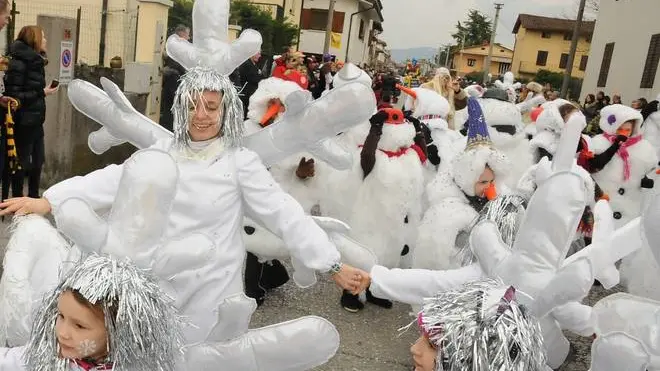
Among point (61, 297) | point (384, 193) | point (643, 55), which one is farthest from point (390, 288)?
point (643, 55)

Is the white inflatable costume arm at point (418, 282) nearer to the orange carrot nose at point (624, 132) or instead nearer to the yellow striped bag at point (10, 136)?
the yellow striped bag at point (10, 136)

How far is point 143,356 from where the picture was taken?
1522 millimetres

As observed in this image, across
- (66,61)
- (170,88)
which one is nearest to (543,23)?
(170,88)

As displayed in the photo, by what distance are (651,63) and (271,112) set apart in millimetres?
13469

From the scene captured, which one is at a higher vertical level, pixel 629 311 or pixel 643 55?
pixel 643 55

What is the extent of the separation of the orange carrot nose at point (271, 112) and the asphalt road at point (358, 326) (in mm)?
1279

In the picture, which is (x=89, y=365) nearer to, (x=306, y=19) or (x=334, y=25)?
(x=306, y=19)

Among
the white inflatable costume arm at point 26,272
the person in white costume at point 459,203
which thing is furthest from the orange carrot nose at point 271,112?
the white inflatable costume arm at point 26,272

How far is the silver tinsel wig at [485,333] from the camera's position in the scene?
152 centimetres

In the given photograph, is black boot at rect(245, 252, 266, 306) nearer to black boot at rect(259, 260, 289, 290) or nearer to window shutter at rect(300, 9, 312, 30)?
black boot at rect(259, 260, 289, 290)

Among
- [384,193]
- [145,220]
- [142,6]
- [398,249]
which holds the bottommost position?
[398,249]

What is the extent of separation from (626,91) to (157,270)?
55.3ft

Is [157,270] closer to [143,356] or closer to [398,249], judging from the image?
[143,356]

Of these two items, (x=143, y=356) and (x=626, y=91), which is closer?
(x=143, y=356)
